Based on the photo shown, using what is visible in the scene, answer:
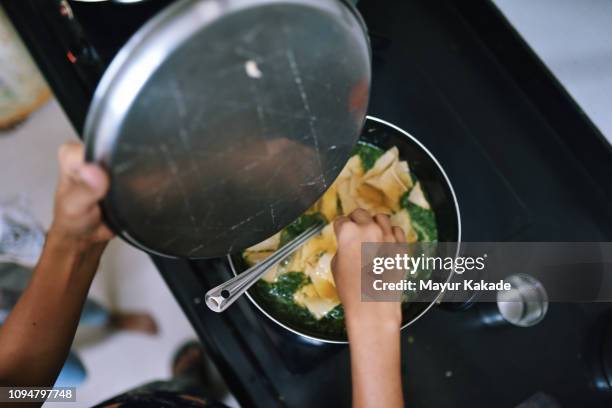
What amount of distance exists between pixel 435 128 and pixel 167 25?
541mm

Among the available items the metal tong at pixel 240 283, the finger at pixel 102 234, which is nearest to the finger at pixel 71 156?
the finger at pixel 102 234

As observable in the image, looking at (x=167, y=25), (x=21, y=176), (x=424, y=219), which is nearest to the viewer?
(x=167, y=25)

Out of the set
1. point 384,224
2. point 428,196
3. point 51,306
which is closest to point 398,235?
point 384,224

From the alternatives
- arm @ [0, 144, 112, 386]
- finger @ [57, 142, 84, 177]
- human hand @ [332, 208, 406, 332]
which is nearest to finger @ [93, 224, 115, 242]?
arm @ [0, 144, 112, 386]

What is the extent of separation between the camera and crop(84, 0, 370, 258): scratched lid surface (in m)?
0.36

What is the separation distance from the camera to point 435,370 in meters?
0.73

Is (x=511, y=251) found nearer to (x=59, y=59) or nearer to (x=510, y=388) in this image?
(x=510, y=388)

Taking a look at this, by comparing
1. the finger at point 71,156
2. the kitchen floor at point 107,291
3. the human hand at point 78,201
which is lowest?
the kitchen floor at point 107,291

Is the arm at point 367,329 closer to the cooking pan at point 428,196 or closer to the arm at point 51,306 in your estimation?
the cooking pan at point 428,196

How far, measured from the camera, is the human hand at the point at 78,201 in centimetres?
40

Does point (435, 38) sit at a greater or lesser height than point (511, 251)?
greater

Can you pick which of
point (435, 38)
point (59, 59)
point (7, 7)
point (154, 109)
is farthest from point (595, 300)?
point (7, 7)

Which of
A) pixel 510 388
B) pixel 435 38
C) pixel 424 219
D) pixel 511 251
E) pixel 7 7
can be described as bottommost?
pixel 510 388

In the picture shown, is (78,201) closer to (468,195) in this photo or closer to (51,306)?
(51,306)
